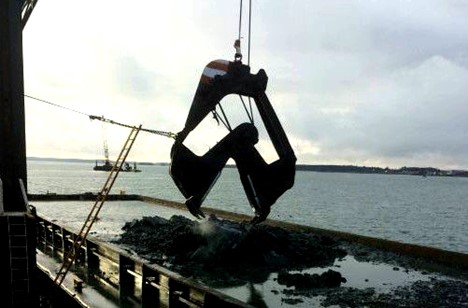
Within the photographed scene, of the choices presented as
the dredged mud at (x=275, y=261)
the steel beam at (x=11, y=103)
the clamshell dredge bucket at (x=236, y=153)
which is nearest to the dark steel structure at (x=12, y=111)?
the steel beam at (x=11, y=103)

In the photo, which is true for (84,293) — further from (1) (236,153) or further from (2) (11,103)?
(1) (236,153)

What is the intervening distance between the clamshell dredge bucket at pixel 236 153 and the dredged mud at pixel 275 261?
0.74 metres

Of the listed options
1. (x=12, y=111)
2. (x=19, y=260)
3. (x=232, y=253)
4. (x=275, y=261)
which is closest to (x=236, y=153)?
(x=232, y=253)

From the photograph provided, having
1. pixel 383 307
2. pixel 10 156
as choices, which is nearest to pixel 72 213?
pixel 10 156

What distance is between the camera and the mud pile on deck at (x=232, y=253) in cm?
1221

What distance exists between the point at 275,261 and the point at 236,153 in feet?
9.20

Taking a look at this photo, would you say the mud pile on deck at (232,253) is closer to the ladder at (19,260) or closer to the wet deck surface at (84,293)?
the wet deck surface at (84,293)

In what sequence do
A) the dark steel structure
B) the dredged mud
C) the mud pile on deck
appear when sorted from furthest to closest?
the mud pile on deck → the dredged mud → the dark steel structure

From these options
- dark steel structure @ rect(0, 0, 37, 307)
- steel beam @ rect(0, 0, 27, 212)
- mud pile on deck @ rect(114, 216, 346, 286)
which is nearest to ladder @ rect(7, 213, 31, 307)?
dark steel structure @ rect(0, 0, 37, 307)

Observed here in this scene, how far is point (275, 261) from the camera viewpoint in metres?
12.9

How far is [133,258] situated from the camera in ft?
36.4

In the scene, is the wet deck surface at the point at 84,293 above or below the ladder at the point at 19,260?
below

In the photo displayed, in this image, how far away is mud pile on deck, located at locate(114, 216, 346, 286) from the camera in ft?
40.1

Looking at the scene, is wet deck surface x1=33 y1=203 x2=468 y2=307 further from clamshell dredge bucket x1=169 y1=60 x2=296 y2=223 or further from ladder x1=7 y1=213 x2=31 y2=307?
ladder x1=7 y1=213 x2=31 y2=307
